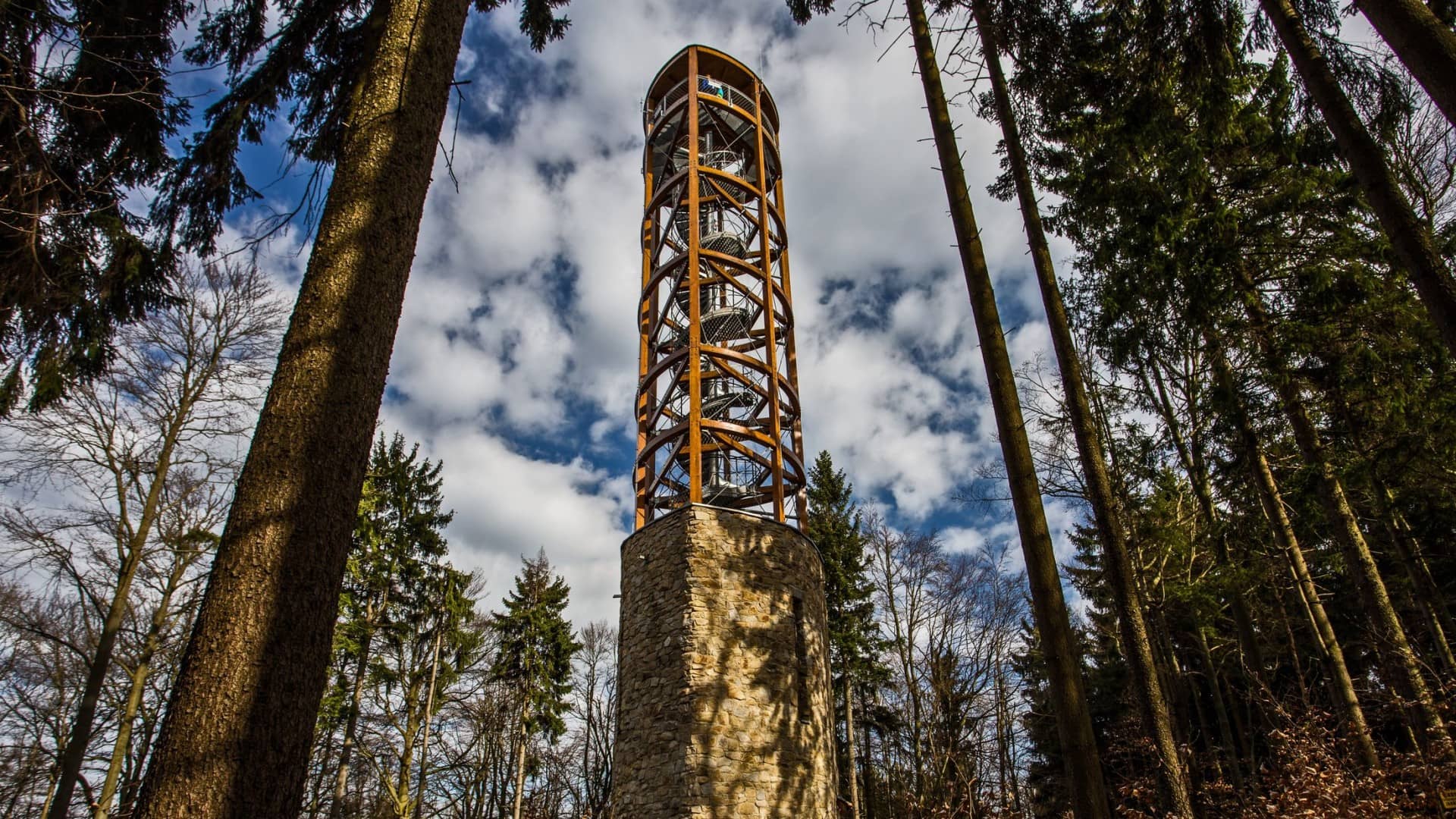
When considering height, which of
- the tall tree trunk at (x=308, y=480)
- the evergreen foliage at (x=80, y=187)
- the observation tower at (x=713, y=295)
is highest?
the observation tower at (x=713, y=295)

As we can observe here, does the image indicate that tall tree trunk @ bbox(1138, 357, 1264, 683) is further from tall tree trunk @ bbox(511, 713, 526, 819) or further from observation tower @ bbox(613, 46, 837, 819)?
tall tree trunk @ bbox(511, 713, 526, 819)

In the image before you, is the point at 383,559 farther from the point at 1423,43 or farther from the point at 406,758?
the point at 1423,43

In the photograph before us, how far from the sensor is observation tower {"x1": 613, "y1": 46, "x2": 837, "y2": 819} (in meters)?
9.70

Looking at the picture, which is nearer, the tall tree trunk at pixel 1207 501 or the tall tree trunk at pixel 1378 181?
the tall tree trunk at pixel 1378 181

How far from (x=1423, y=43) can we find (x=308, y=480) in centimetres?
614

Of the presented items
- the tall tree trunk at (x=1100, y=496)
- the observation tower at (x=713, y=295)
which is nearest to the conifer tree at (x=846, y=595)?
the observation tower at (x=713, y=295)

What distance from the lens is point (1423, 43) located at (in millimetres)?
4305

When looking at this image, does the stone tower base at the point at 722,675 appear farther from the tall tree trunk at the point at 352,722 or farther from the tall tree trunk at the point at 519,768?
the tall tree trunk at the point at 519,768

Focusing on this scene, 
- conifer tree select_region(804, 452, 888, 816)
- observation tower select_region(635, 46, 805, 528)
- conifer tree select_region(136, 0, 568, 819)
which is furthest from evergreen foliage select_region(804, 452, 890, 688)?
conifer tree select_region(136, 0, 568, 819)

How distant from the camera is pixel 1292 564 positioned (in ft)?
28.7

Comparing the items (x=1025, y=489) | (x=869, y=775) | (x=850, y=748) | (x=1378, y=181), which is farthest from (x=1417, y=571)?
(x=869, y=775)

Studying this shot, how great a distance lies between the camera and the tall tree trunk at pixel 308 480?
76.6 inches

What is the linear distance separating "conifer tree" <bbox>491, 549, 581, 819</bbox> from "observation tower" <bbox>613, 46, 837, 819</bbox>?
9283mm

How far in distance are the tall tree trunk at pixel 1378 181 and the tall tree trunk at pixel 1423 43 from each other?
0.06 metres
